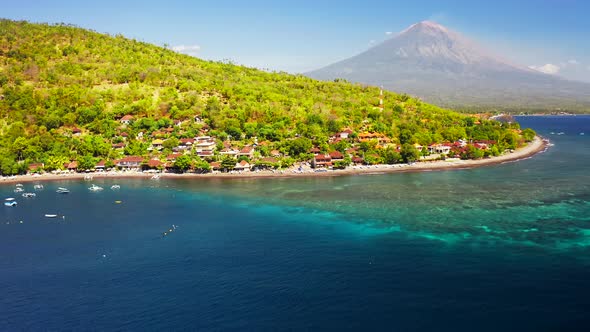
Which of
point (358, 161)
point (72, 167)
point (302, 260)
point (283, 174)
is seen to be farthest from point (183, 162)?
point (302, 260)

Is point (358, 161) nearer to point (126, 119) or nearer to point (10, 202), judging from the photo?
point (126, 119)

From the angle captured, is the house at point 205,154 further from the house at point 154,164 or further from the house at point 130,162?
the house at point 130,162

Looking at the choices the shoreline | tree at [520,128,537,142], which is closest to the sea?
the shoreline

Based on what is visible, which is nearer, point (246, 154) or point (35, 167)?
point (35, 167)

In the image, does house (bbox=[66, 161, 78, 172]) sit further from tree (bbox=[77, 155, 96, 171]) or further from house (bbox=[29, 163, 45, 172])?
house (bbox=[29, 163, 45, 172])

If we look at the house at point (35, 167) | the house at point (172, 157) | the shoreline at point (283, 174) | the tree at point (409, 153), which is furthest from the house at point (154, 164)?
the tree at point (409, 153)

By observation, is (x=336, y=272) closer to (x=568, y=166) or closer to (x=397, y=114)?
(x=568, y=166)
